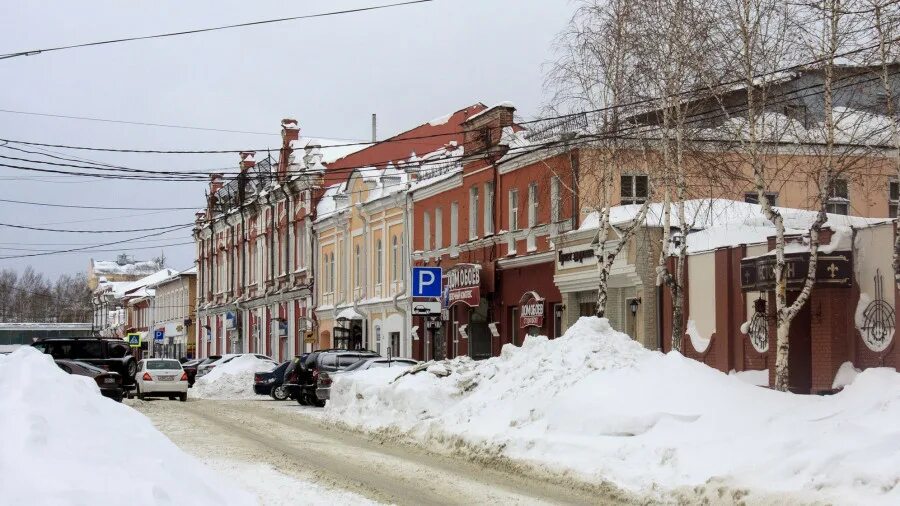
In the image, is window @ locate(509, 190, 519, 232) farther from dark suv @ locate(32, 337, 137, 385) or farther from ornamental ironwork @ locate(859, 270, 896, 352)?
ornamental ironwork @ locate(859, 270, 896, 352)

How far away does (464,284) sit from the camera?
40.0 m

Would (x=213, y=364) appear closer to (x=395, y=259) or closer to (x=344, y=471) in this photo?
(x=395, y=259)

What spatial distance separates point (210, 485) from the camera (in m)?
8.33

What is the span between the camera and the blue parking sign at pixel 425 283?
28.6 meters

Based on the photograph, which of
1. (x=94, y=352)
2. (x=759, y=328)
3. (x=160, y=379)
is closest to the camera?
(x=759, y=328)

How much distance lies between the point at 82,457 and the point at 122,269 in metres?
165

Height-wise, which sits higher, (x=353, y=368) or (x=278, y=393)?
(x=353, y=368)

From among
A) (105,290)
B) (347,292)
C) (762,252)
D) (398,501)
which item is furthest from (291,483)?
(105,290)

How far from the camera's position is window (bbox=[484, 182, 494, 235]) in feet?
130

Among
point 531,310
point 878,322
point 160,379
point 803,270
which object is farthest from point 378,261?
point 878,322

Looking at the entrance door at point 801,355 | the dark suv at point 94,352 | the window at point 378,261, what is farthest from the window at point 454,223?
the entrance door at point 801,355

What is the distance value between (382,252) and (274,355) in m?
17.4

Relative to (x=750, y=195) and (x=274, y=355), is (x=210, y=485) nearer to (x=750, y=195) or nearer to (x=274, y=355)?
(x=750, y=195)

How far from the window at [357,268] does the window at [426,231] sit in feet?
22.6
